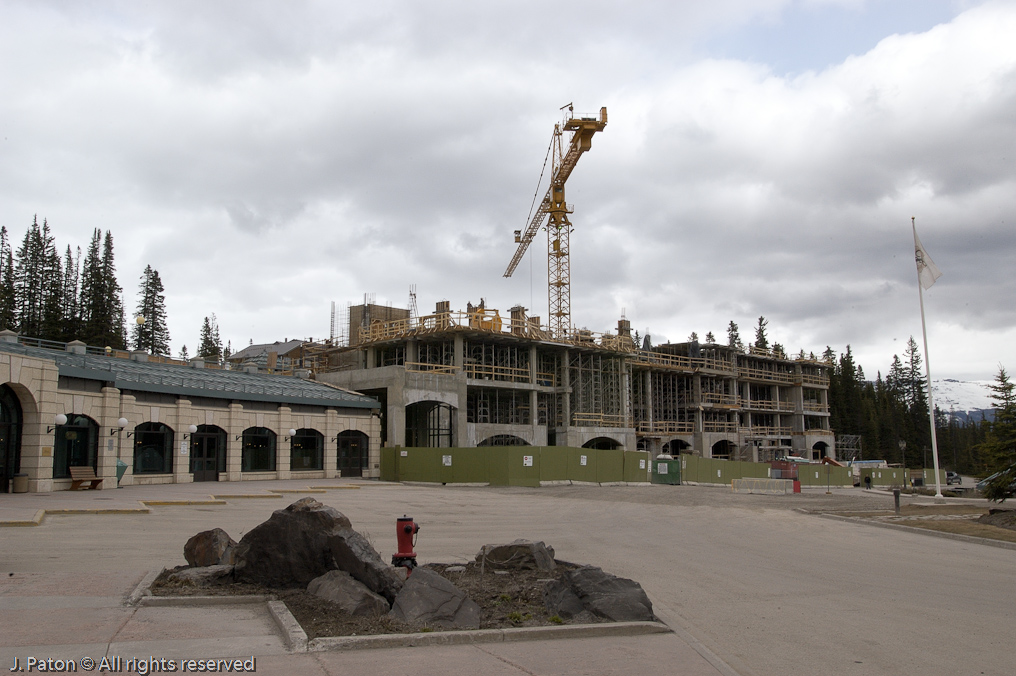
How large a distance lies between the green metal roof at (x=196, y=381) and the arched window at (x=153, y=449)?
5.98ft

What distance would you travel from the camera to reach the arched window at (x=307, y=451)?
4404cm

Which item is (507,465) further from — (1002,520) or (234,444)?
(1002,520)

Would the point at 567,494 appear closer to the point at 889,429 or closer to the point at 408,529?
the point at 408,529

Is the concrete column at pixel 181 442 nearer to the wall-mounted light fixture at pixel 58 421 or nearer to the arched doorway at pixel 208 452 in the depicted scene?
the arched doorway at pixel 208 452

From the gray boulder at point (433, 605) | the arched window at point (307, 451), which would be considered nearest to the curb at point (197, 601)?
the gray boulder at point (433, 605)

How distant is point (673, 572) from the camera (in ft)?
46.6

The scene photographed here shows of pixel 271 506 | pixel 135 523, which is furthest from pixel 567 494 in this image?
pixel 135 523

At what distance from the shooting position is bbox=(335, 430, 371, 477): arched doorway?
4722 cm

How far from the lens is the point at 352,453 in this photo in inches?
1890

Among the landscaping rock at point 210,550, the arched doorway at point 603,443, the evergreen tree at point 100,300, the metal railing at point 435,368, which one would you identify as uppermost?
the evergreen tree at point 100,300

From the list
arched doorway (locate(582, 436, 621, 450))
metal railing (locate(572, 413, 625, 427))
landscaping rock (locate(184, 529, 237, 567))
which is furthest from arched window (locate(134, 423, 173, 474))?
arched doorway (locate(582, 436, 621, 450))

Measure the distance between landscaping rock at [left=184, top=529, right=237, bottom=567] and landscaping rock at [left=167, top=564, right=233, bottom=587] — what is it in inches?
18.5

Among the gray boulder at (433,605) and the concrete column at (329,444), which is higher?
the concrete column at (329,444)

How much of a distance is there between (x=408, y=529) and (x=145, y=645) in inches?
168
